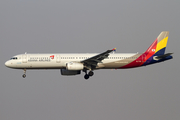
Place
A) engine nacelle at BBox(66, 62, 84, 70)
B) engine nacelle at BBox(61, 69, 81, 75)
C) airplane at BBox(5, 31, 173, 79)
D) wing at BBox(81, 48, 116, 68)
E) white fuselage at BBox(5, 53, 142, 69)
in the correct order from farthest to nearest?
1. engine nacelle at BBox(61, 69, 81, 75)
2. white fuselage at BBox(5, 53, 142, 69)
3. airplane at BBox(5, 31, 173, 79)
4. engine nacelle at BBox(66, 62, 84, 70)
5. wing at BBox(81, 48, 116, 68)

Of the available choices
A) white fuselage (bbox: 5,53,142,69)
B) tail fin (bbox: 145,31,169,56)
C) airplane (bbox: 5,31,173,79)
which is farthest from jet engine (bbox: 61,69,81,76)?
tail fin (bbox: 145,31,169,56)

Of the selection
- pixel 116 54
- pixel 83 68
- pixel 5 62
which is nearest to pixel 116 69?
pixel 116 54

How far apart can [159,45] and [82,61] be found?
43.6ft

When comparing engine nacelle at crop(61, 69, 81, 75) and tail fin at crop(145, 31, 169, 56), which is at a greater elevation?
tail fin at crop(145, 31, 169, 56)

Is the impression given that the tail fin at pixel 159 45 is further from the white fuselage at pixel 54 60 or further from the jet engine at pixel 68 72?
the jet engine at pixel 68 72

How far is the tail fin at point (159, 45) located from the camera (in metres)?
45.7

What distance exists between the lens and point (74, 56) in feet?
144

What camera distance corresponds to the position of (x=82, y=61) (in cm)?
4222

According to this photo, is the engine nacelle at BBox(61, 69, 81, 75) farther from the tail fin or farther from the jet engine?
the tail fin

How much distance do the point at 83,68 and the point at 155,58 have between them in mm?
11596

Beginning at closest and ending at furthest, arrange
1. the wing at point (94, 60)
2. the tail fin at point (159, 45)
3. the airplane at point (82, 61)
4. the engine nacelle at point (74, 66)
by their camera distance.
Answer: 1. the wing at point (94, 60)
2. the engine nacelle at point (74, 66)
3. the airplane at point (82, 61)
4. the tail fin at point (159, 45)

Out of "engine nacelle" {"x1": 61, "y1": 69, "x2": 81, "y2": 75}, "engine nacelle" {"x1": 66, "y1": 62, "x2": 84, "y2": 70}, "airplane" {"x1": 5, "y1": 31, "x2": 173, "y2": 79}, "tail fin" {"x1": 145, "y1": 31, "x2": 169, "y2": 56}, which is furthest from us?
"tail fin" {"x1": 145, "y1": 31, "x2": 169, "y2": 56}

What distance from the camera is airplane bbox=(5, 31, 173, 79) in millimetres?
42531

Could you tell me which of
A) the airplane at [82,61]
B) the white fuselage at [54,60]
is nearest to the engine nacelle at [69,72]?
the airplane at [82,61]
